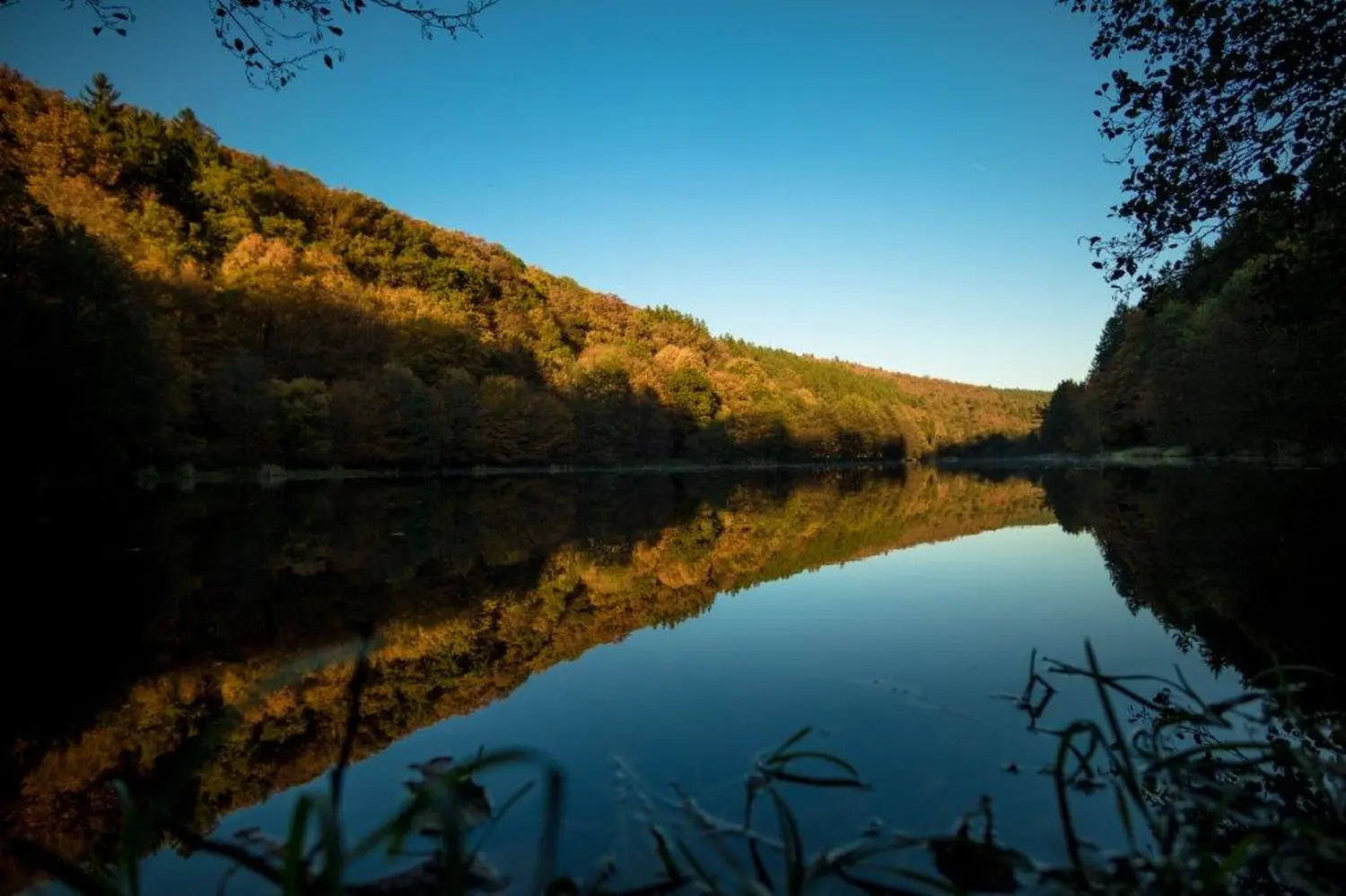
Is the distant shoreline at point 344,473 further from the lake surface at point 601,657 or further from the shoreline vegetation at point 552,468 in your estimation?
the lake surface at point 601,657

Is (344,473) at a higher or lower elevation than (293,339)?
lower

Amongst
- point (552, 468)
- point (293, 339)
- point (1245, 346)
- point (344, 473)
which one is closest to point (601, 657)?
point (1245, 346)

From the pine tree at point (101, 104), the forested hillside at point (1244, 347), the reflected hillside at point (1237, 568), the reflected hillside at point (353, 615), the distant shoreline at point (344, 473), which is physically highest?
the pine tree at point (101, 104)

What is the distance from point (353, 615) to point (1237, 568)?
450 inches

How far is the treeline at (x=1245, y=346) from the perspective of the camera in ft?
25.9

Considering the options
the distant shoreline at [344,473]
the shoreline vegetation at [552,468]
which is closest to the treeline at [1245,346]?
the shoreline vegetation at [552,468]

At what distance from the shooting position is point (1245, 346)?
3878cm

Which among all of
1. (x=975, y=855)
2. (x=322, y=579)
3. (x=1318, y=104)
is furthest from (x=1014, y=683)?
(x=322, y=579)

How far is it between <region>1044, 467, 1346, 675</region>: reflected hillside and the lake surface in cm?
7

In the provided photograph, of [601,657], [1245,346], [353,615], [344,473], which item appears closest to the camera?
[601,657]

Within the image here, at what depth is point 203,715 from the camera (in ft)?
16.4

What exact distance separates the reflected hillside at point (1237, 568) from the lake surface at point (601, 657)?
0.22 ft

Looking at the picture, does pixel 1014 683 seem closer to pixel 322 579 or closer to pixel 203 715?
pixel 203 715

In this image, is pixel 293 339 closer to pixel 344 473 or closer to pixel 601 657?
pixel 344 473
